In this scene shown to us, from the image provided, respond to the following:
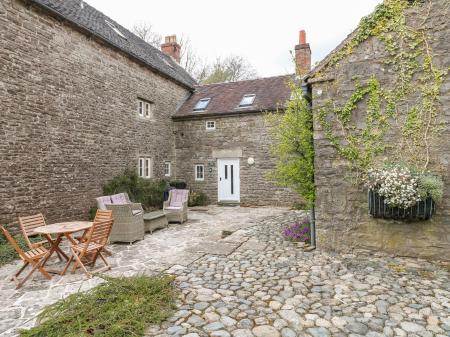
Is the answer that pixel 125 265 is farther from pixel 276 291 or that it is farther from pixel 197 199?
pixel 197 199

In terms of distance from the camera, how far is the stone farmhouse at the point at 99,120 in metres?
7.19

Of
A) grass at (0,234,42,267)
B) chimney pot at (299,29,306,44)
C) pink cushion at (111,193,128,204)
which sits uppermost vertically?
chimney pot at (299,29,306,44)

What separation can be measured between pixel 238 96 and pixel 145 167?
5.95 meters

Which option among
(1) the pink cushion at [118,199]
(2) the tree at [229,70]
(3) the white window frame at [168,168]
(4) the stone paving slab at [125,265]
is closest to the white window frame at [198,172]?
(3) the white window frame at [168,168]

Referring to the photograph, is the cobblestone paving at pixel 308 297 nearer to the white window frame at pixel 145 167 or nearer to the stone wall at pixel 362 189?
the stone wall at pixel 362 189

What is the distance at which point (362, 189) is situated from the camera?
18.0ft

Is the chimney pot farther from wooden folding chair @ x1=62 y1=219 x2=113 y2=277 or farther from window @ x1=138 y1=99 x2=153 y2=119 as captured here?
wooden folding chair @ x1=62 y1=219 x2=113 y2=277

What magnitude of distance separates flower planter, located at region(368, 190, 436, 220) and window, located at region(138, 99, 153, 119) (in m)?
9.90

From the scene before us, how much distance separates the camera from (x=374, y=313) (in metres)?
3.37

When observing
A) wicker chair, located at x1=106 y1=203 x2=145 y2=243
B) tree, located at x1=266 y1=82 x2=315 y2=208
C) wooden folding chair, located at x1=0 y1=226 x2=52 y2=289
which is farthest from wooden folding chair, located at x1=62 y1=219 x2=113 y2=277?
tree, located at x1=266 y1=82 x2=315 y2=208

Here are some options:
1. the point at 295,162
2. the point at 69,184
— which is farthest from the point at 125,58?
the point at 295,162

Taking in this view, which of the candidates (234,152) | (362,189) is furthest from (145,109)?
(362,189)

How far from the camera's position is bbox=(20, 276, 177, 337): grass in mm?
3000

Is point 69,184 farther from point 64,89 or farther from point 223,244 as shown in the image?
point 223,244
